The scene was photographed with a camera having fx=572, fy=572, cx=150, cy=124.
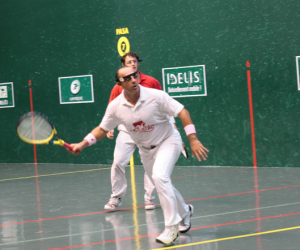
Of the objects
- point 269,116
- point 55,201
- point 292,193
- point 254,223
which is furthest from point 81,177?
point 254,223

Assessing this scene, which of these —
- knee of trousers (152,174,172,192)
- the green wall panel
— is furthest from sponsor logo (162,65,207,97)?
knee of trousers (152,174,172,192)

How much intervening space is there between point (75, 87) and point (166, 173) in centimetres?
570

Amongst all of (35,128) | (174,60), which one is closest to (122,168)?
(35,128)

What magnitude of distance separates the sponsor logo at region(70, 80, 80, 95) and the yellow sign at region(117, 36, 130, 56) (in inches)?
38.4

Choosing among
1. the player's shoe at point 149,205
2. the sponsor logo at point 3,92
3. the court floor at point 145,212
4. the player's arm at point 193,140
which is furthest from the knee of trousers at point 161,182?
the sponsor logo at point 3,92

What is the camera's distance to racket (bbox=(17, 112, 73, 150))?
4645mm

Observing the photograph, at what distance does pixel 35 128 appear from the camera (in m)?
4.74

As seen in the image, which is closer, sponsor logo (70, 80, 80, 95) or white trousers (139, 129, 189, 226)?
white trousers (139, 129, 189, 226)

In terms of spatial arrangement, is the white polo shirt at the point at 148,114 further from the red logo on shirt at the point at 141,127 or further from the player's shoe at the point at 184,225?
the player's shoe at the point at 184,225

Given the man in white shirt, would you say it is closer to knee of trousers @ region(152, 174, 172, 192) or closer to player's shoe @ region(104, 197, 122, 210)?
knee of trousers @ region(152, 174, 172, 192)

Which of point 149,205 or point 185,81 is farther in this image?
point 185,81

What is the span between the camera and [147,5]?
857 cm

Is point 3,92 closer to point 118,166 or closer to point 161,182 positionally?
point 118,166

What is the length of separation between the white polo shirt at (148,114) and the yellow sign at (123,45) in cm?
477
